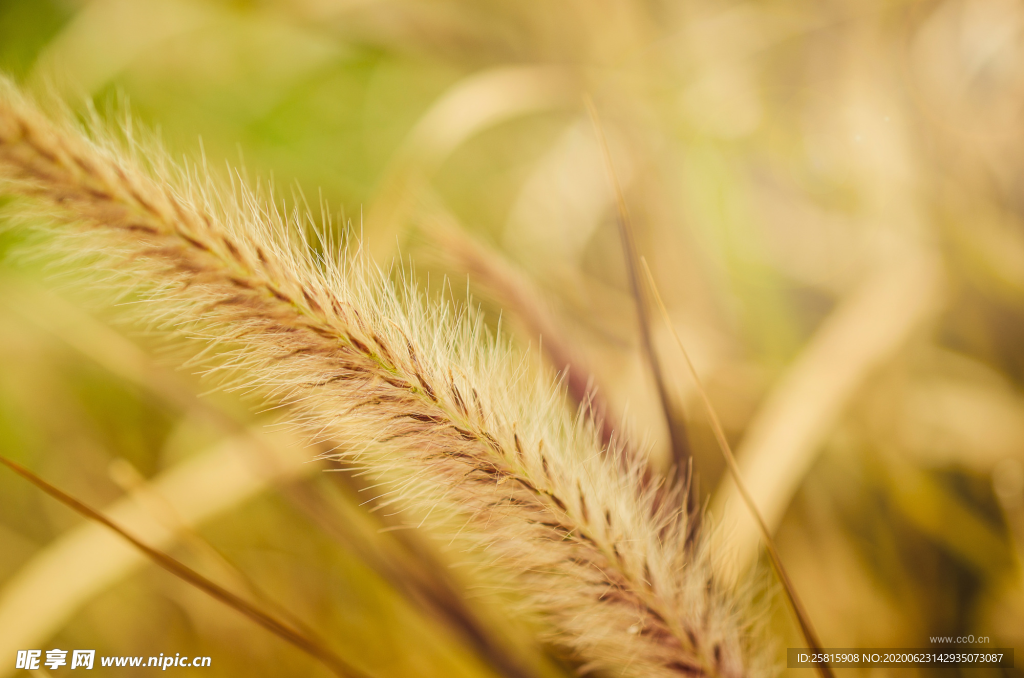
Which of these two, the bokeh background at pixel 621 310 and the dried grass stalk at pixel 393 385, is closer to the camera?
the dried grass stalk at pixel 393 385

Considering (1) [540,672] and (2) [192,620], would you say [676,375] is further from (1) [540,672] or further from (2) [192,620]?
(2) [192,620]

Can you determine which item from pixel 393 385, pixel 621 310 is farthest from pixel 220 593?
pixel 621 310

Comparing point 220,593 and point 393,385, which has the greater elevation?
point 393,385

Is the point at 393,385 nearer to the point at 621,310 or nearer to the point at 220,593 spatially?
the point at 220,593

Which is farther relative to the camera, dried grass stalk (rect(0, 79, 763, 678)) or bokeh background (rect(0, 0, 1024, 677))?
bokeh background (rect(0, 0, 1024, 677))

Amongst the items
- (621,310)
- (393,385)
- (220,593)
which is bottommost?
(220,593)
